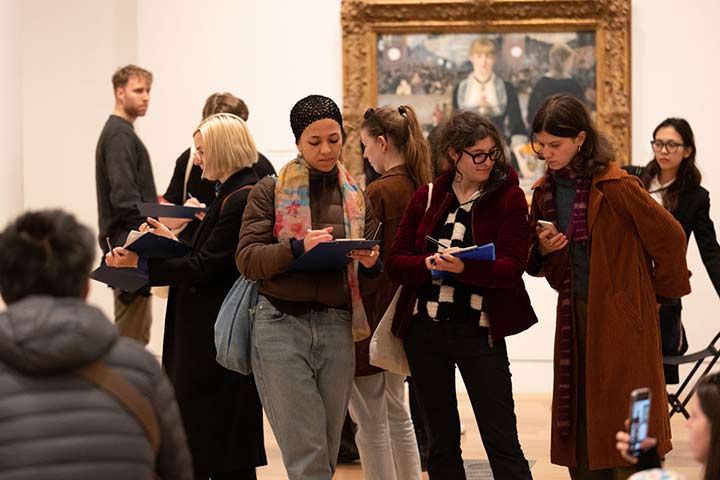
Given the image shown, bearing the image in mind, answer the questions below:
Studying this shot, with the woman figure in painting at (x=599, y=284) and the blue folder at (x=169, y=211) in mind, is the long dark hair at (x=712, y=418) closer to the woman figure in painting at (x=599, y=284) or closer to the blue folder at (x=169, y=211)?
the woman figure in painting at (x=599, y=284)

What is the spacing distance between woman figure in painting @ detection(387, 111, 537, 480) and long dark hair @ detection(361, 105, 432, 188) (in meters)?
0.66

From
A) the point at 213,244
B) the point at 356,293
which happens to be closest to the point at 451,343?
the point at 356,293

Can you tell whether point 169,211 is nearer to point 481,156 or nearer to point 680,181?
point 481,156

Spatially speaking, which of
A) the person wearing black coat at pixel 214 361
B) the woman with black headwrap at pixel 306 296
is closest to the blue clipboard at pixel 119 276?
the person wearing black coat at pixel 214 361

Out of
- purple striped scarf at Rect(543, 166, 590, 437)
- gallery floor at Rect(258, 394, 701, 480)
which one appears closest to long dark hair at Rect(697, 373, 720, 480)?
purple striped scarf at Rect(543, 166, 590, 437)

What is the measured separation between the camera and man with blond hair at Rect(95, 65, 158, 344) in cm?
866

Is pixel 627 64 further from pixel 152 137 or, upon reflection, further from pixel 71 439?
pixel 71 439

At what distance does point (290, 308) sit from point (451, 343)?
26.9 inches

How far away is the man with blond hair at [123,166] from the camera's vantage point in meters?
8.66

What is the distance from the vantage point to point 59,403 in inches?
112

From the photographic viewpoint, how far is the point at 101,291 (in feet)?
35.6

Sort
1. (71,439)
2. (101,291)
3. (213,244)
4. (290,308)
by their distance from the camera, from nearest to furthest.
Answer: (71,439), (290,308), (213,244), (101,291)

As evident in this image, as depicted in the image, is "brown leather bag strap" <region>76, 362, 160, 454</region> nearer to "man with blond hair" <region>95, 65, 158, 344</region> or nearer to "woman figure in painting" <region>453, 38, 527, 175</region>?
"man with blond hair" <region>95, 65, 158, 344</region>

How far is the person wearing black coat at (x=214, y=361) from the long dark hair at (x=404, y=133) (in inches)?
26.8
